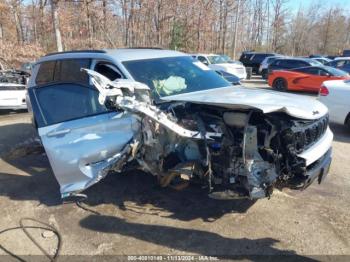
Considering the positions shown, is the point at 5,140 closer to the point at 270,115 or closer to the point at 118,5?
the point at 270,115

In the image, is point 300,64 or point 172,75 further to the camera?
point 300,64

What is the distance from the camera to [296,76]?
1564cm

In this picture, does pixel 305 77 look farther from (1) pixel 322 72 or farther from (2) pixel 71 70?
(2) pixel 71 70

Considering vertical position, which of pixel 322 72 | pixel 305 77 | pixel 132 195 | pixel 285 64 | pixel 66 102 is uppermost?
pixel 66 102

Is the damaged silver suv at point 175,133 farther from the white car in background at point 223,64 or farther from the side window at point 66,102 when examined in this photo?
the white car in background at point 223,64

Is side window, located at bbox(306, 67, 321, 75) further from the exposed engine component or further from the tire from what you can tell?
the exposed engine component

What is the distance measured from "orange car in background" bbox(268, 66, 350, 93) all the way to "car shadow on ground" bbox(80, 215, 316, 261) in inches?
491

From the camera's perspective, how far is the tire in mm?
16062

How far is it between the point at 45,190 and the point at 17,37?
32.4 metres

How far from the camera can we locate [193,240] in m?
3.65

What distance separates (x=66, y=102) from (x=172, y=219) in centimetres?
198

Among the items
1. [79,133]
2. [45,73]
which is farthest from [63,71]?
[79,133]

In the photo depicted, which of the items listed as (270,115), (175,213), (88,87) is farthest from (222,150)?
(88,87)

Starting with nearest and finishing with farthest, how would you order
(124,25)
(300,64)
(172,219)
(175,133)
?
(175,133), (172,219), (300,64), (124,25)
